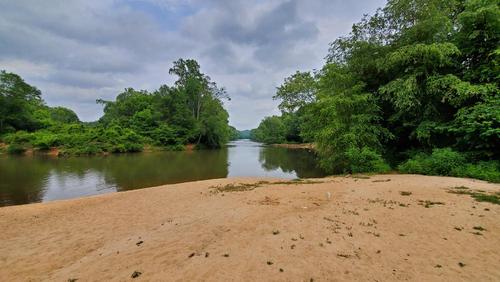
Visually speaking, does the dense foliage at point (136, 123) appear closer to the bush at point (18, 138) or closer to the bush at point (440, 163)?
the bush at point (18, 138)

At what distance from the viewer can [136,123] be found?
47.3m

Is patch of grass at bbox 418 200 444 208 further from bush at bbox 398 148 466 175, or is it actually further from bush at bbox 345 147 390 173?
bush at bbox 345 147 390 173

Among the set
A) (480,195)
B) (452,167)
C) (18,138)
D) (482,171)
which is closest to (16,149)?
(18,138)

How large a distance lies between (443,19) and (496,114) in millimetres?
6336

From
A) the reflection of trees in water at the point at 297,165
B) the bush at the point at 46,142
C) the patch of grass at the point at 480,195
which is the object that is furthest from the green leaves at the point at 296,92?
the bush at the point at 46,142

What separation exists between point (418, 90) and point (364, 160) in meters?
5.02

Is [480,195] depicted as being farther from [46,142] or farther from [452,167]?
[46,142]

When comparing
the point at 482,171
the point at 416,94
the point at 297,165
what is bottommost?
the point at 297,165

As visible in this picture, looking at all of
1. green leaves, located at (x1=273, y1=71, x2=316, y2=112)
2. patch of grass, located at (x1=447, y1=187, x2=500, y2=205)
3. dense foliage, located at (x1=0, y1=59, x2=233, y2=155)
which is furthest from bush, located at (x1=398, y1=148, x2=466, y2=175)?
dense foliage, located at (x1=0, y1=59, x2=233, y2=155)

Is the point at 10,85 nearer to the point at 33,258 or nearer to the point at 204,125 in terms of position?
the point at 204,125

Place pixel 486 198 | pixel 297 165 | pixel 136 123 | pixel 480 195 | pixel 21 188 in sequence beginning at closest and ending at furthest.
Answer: pixel 486 198, pixel 480 195, pixel 21 188, pixel 297 165, pixel 136 123

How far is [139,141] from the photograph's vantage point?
140 feet

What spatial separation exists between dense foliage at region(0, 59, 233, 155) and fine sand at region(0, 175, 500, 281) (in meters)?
34.3

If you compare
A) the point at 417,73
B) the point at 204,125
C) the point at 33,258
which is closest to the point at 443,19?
the point at 417,73
